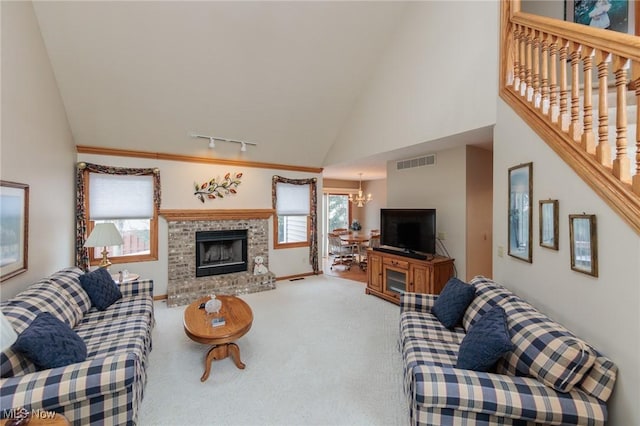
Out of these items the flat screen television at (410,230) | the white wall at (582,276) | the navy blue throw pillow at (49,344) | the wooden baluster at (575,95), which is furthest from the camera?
the flat screen television at (410,230)

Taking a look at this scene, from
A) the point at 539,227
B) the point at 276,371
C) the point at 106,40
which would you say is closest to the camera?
the point at 539,227

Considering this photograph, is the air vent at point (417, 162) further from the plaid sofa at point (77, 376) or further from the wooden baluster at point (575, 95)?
the plaid sofa at point (77, 376)

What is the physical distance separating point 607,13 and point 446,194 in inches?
110

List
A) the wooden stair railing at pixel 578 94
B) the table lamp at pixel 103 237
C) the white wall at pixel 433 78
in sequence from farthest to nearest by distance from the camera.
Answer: the table lamp at pixel 103 237 → the white wall at pixel 433 78 → the wooden stair railing at pixel 578 94

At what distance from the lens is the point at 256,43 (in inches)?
140

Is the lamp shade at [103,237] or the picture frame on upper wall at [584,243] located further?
the lamp shade at [103,237]

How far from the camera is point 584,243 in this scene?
1694 millimetres

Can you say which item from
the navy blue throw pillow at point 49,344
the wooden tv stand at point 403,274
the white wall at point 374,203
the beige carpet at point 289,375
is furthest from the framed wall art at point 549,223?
the white wall at point 374,203

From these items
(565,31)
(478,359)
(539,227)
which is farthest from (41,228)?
(565,31)

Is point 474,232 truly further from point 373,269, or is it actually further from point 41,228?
point 41,228

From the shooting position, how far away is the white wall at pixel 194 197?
14.8 ft

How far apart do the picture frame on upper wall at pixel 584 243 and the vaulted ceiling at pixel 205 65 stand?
3.45 metres

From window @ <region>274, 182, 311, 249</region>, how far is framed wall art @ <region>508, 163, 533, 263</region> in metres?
4.15

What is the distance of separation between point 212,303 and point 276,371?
97 centimetres
